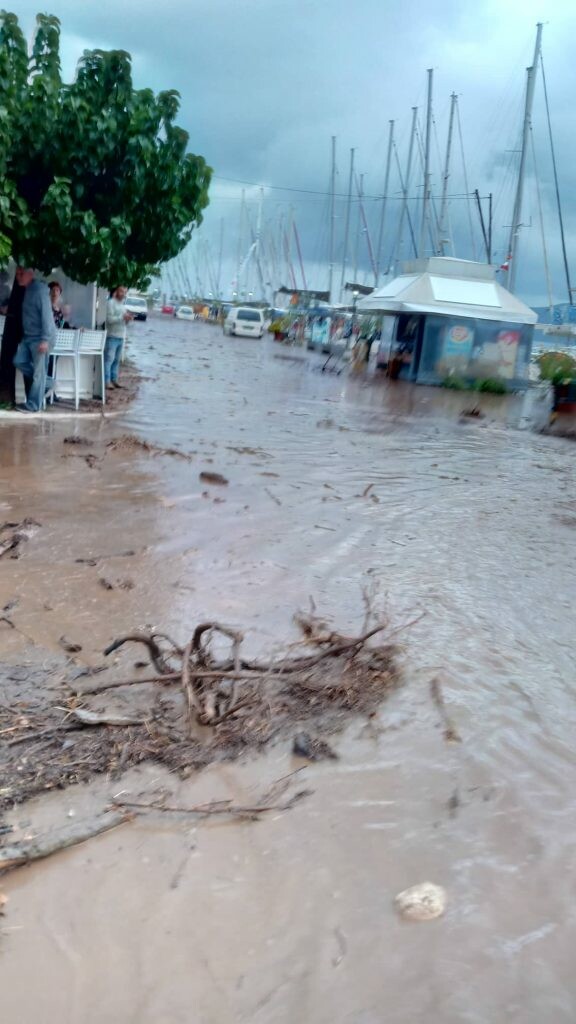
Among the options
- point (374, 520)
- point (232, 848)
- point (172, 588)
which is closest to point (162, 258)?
point (374, 520)

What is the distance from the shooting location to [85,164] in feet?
36.7

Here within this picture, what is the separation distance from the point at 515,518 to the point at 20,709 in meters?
6.60

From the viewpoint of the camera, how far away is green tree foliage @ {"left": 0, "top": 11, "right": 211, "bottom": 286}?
10656 mm

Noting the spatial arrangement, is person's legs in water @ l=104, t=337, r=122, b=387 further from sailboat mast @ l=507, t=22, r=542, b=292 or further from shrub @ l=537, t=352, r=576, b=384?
sailboat mast @ l=507, t=22, r=542, b=292

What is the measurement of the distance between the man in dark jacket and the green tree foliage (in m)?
0.46

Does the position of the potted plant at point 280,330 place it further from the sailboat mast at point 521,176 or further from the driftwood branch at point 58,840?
the driftwood branch at point 58,840

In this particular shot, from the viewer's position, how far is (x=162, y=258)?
12.5 metres

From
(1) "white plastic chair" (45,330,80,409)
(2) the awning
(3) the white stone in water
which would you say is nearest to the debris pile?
(3) the white stone in water

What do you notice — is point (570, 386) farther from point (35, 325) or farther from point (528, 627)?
point (528, 627)

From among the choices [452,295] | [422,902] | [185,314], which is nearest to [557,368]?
[452,295]

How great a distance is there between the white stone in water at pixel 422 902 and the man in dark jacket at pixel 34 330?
9527 millimetres

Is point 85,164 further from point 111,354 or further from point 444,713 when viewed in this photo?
point 444,713

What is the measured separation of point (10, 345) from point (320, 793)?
10.3 m

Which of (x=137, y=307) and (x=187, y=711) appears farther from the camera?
(x=137, y=307)
